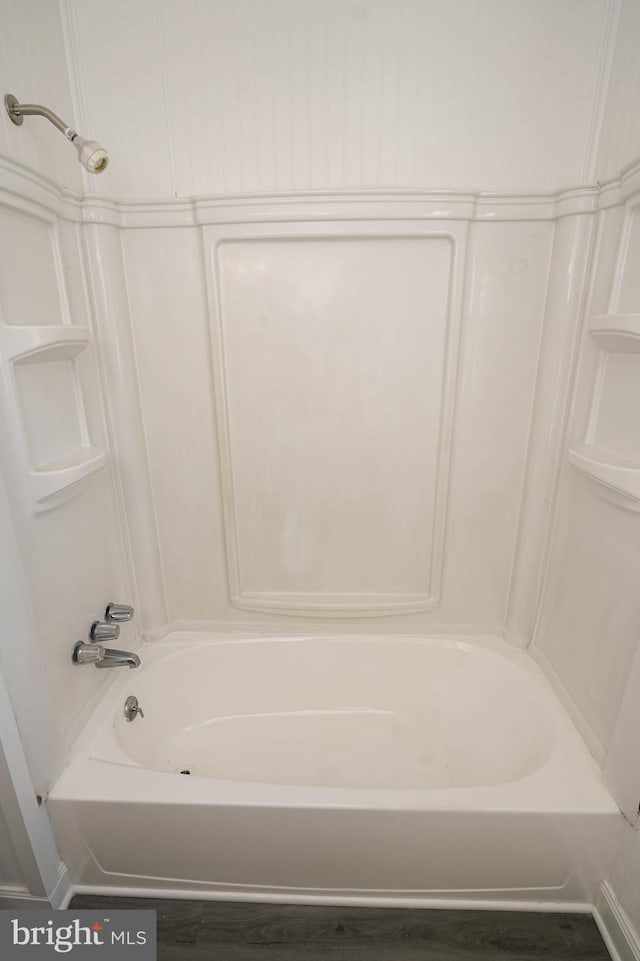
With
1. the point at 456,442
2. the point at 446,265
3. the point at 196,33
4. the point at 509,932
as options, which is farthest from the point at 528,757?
the point at 196,33

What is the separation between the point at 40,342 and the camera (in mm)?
1111

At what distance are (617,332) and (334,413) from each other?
818 mm

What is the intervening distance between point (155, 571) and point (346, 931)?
1180 millimetres

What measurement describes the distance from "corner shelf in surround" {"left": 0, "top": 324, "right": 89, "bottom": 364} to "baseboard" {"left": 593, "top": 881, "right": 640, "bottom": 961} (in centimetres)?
190

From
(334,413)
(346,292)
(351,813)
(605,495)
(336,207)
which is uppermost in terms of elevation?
(336,207)

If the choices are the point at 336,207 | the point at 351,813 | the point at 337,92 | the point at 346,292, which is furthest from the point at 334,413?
the point at 351,813

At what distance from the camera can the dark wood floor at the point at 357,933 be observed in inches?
45.5

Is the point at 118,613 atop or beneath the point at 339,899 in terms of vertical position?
atop

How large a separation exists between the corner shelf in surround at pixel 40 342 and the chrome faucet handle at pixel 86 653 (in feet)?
2.57

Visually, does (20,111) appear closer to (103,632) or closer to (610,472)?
(103,632)

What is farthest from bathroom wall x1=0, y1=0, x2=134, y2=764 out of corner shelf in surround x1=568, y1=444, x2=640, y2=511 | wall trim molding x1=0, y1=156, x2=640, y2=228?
corner shelf in surround x1=568, y1=444, x2=640, y2=511

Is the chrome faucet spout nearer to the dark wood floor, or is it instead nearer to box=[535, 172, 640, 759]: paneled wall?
the dark wood floor

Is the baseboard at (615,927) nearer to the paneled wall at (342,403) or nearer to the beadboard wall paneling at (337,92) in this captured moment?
the paneled wall at (342,403)

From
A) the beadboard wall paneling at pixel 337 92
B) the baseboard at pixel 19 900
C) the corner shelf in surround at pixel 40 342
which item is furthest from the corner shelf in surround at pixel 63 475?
the baseboard at pixel 19 900
